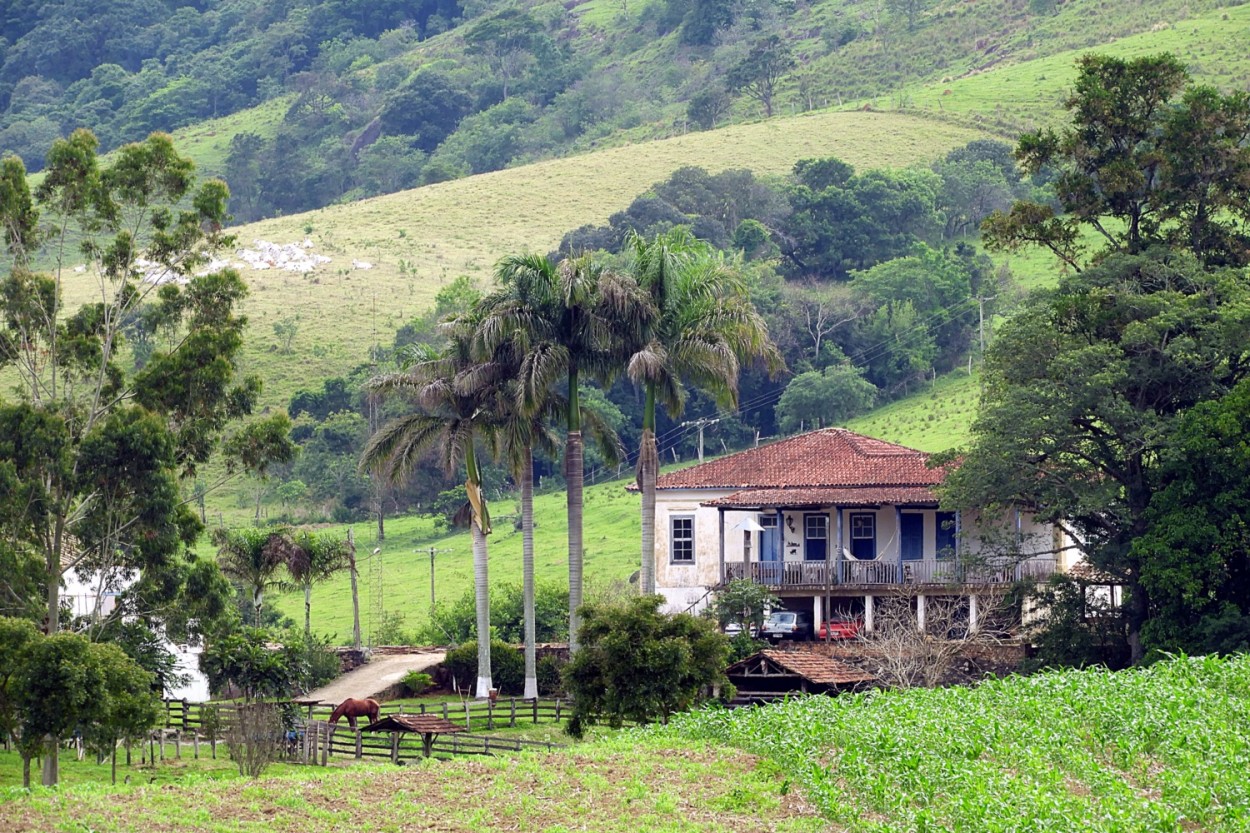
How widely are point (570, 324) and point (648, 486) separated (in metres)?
4.32

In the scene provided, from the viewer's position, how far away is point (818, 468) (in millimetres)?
52781

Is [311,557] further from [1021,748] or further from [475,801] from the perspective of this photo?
[1021,748]

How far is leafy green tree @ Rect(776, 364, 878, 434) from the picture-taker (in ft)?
280

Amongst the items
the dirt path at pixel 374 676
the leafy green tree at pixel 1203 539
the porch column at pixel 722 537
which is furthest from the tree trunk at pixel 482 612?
the leafy green tree at pixel 1203 539

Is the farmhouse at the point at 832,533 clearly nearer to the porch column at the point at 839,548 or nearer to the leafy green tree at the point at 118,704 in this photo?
the porch column at the point at 839,548

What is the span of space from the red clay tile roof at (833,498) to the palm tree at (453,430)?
23.2 feet

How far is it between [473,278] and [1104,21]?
66625mm

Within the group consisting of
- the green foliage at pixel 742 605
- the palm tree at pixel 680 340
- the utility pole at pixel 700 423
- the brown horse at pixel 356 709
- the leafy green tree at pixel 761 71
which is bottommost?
the brown horse at pixel 356 709

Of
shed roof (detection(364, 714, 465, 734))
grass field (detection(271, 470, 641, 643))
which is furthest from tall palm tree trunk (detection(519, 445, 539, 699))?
grass field (detection(271, 470, 641, 643))

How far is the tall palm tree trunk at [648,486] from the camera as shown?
45594 mm

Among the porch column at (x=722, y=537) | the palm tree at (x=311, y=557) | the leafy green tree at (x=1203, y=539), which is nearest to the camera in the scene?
the leafy green tree at (x=1203, y=539)

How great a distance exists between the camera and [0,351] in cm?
4219

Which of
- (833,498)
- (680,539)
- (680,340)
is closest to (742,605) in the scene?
(833,498)

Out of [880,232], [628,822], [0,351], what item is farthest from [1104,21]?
[628,822]
